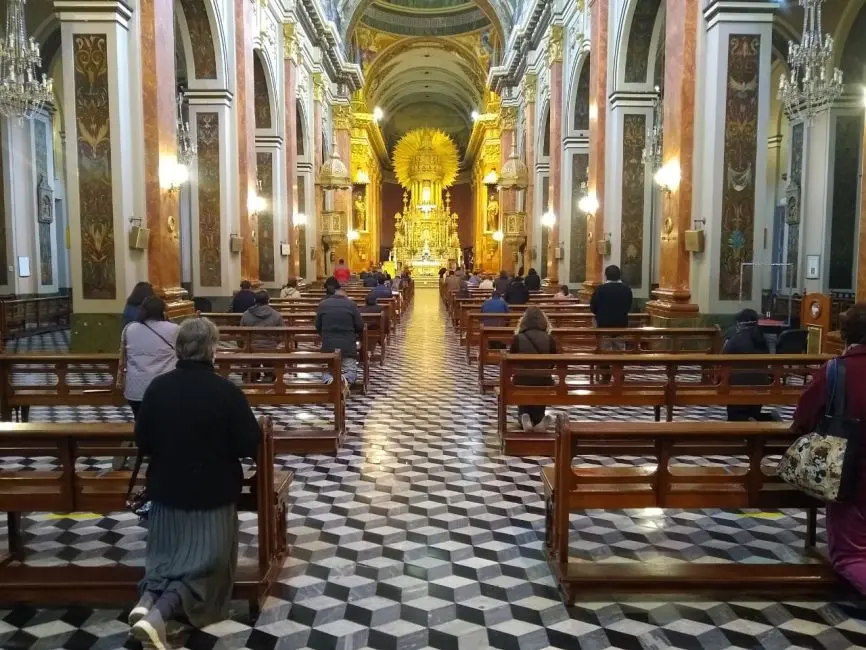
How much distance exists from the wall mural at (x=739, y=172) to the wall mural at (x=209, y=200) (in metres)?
8.65

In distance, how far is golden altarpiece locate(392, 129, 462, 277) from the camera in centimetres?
4203

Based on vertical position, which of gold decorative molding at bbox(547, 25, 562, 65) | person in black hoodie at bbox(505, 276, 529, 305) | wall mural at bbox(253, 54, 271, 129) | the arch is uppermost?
the arch

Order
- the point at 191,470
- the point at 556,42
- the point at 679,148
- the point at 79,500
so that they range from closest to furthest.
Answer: the point at 191,470, the point at 79,500, the point at 679,148, the point at 556,42

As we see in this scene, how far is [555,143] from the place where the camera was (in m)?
18.4

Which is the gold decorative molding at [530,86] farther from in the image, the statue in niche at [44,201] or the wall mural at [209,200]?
the statue in niche at [44,201]

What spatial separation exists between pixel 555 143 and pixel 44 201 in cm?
1273

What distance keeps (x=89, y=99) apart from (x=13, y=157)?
31.4ft

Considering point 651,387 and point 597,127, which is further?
point 597,127

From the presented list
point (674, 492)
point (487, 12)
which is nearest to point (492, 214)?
point (487, 12)

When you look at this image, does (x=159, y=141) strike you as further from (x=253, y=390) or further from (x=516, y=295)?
(x=516, y=295)

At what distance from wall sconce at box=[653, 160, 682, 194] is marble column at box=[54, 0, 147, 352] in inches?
290

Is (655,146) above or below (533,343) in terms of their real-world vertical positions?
above

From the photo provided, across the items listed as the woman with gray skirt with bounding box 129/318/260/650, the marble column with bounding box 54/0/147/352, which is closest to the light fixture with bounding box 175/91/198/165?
the marble column with bounding box 54/0/147/352

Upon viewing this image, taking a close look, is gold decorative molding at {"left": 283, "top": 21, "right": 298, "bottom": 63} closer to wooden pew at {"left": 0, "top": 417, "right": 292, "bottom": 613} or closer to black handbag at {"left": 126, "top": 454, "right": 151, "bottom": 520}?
wooden pew at {"left": 0, "top": 417, "right": 292, "bottom": 613}
